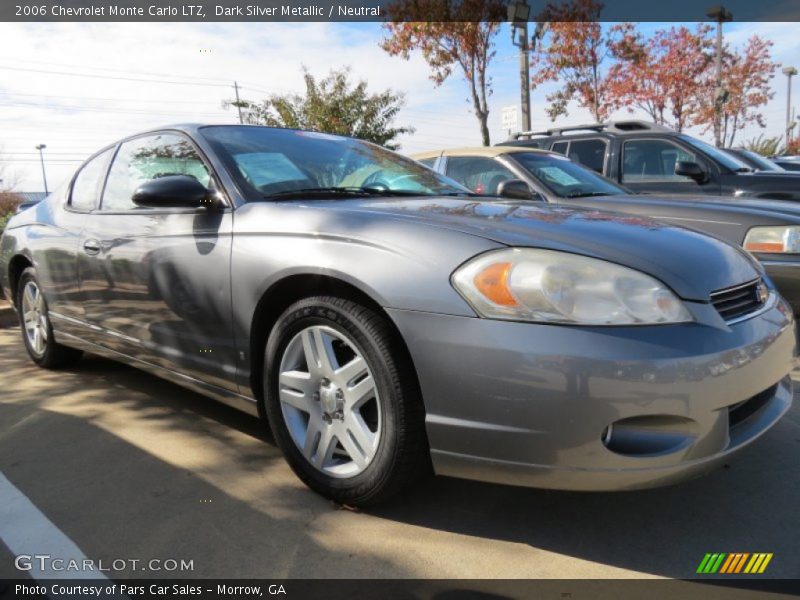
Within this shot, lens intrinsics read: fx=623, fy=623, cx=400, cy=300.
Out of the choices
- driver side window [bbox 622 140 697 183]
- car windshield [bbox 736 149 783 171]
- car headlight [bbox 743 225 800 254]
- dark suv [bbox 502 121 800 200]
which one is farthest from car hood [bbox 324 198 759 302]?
car windshield [bbox 736 149 783 171]

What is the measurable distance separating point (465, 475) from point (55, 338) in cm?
325

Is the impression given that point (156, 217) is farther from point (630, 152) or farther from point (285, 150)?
point (630, 152)

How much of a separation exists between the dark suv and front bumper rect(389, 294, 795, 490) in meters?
4.53

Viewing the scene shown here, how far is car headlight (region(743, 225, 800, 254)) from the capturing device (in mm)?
4184

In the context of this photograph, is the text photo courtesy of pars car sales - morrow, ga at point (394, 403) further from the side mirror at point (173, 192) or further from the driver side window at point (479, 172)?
the driver side window at point (479, 172)

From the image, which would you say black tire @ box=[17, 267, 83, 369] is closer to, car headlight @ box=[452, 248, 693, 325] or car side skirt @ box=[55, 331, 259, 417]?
car side skirt @ box=[55, 331, 259, 417]

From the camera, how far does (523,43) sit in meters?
11.4

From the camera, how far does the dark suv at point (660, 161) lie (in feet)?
19.1

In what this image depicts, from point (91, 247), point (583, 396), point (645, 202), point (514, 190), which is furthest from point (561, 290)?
point (645, 202)

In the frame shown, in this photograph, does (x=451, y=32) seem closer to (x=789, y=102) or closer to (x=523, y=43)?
(x=523, y=43)

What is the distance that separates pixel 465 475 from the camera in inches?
79.0

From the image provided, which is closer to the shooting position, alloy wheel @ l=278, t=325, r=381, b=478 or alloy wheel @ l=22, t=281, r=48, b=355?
alloy wheel @ l=278, t=325, r=381, b=478

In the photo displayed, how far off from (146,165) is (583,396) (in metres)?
2.70

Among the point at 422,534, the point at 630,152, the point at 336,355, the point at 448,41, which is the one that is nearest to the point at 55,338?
the point at 336,355
